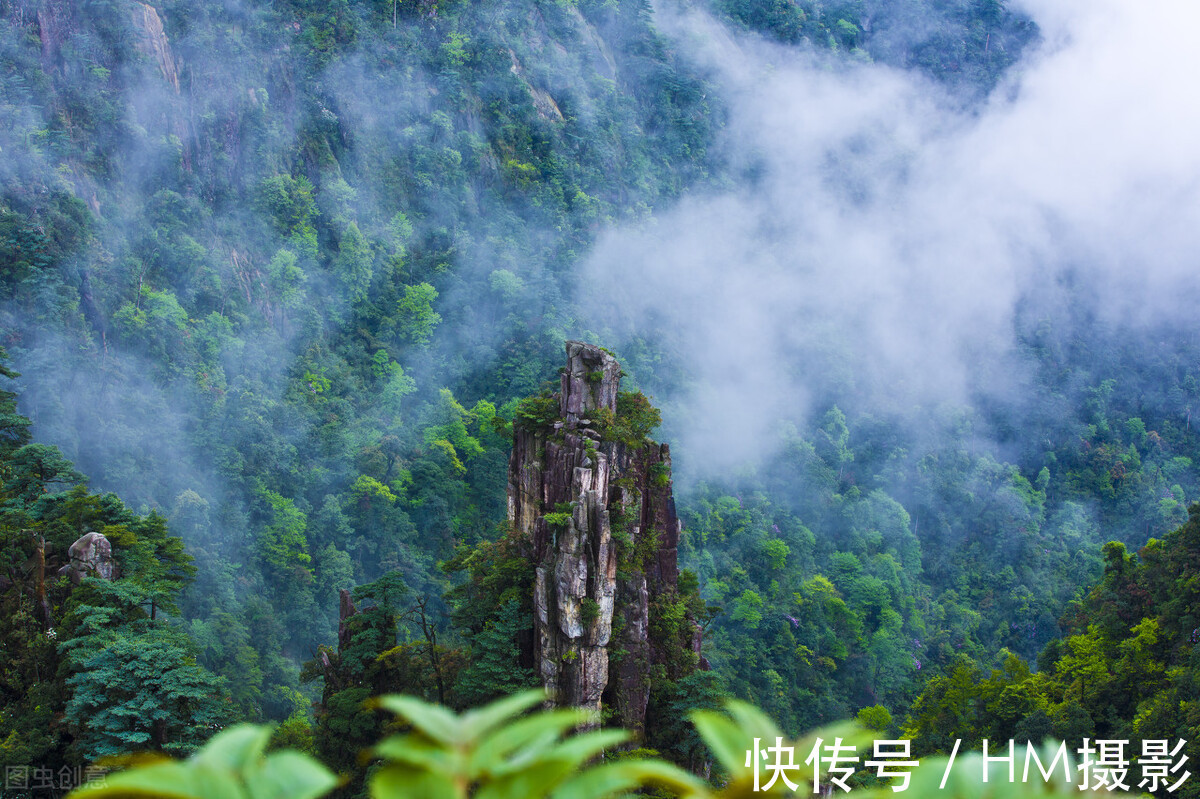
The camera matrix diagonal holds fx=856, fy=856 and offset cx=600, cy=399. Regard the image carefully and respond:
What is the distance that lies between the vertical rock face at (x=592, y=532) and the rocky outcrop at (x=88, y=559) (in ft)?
26.6

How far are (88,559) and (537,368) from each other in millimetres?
27437

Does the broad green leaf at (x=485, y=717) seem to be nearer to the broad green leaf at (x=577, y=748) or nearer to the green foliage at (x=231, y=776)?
the broad green leaf at (x=577, y=748)

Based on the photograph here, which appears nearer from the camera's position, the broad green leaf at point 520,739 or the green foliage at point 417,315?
the broad green leaf at point 520,739

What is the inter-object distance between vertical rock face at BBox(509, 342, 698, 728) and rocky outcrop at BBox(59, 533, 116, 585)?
811 centimetres

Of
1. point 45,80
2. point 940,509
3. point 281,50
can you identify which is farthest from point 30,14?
point 940,509

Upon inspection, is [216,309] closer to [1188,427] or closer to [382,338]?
[382,338]

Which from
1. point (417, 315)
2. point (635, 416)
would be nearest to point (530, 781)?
point (635, 416)

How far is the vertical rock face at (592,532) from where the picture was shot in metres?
15.8

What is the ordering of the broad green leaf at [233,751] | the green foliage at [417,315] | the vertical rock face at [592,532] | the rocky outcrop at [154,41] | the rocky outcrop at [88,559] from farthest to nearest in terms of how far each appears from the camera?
the green foliage at [417,315] → the rocky outcrop at [154,41] → the rocky outcrop at [88,559] → the vertical rock face at [592,532] → the broad green leaf at [233,751]

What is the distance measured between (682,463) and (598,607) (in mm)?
28928

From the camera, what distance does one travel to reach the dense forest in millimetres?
18125

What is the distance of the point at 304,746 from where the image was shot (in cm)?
1816

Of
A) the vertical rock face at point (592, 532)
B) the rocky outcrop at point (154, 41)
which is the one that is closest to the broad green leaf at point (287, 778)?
the vertical rock face at point (592, 532)

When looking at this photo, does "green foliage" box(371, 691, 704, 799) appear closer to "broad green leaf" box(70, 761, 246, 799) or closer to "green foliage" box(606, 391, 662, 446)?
"broad green leaf" box(70, 761, 246, 799)
